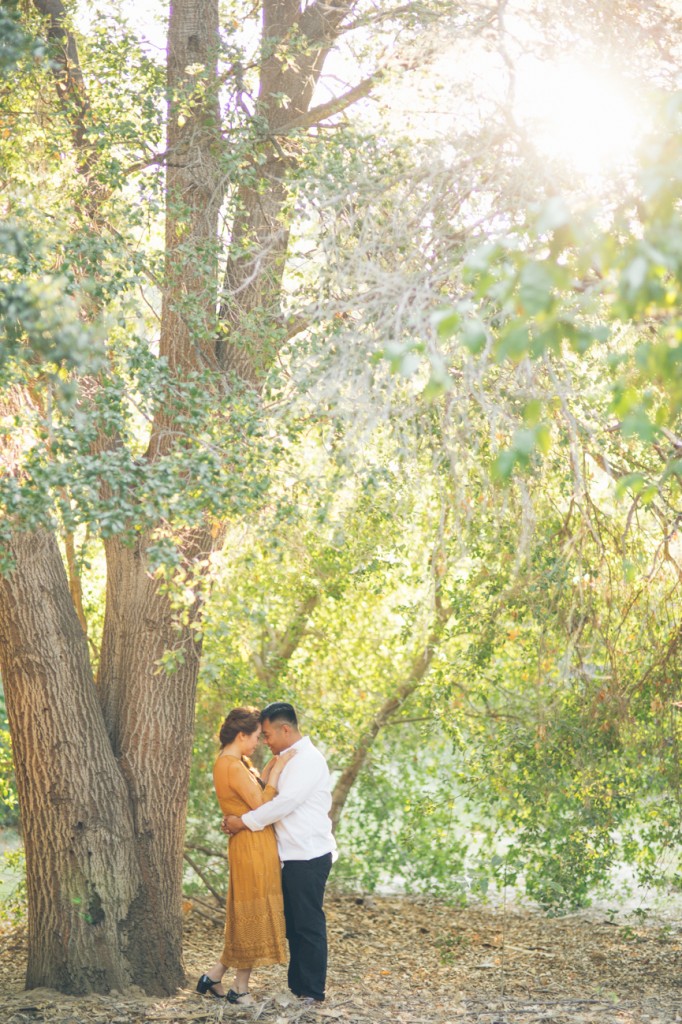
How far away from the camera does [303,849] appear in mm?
6078

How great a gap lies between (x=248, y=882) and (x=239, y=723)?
875 mm

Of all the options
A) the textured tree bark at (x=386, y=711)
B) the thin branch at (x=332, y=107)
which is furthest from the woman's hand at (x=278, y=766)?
the thin branch at (x=332, y=107)

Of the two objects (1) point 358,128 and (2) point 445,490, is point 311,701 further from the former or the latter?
(1) point 358,128

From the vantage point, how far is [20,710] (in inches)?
248

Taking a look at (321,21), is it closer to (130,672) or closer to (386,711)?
(130,672)

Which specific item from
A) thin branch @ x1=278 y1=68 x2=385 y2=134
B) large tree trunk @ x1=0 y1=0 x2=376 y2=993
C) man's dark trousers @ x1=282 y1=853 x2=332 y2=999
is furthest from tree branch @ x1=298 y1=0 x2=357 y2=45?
man's dark trousers @ x1=282 y1=853 x2=332 y2=999

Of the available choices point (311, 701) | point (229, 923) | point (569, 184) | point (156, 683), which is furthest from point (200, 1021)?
point (569, 184)

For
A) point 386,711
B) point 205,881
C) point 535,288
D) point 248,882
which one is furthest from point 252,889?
point 535,288

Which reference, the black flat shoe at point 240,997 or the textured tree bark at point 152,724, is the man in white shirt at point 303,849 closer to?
the black flat shoe at point 240,997

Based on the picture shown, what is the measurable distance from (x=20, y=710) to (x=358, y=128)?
3.91 m

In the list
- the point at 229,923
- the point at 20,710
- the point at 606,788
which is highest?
the point at 20,710

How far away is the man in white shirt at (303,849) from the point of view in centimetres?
602

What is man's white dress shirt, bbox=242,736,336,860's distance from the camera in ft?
19.7

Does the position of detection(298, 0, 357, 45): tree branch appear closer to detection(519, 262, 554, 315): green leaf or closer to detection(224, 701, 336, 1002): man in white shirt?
detection(224, 701, 336, 1002): man in white shirt
